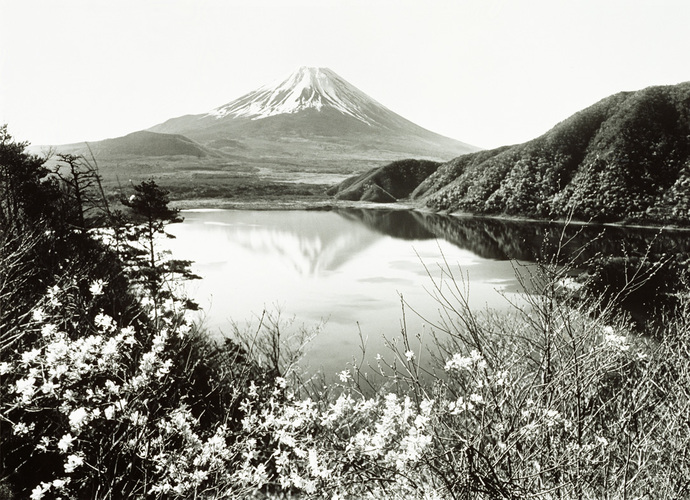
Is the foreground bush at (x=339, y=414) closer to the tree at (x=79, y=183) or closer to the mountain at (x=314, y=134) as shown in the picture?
the tree at (x=79, y=183)

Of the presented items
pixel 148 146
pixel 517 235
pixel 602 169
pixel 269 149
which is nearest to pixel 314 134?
pixel 269 149

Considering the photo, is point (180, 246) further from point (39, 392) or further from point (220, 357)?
point (39, 392)

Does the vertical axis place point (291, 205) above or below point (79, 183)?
below

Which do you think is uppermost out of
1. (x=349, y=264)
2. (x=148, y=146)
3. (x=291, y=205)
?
(x=148, y=146)

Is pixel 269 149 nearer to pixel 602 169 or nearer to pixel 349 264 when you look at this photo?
pixel 602 169

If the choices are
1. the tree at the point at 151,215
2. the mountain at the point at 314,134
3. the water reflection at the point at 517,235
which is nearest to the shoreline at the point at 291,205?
the water reflection at the point at 517,235

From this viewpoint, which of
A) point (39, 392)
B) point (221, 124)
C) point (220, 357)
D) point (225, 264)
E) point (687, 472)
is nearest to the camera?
point (687, 472)

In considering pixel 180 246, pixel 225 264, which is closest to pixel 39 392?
pixel 225 264

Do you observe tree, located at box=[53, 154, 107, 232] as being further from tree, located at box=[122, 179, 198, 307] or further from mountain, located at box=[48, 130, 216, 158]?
mountain, located at box=[48, 130, 216, 158]
